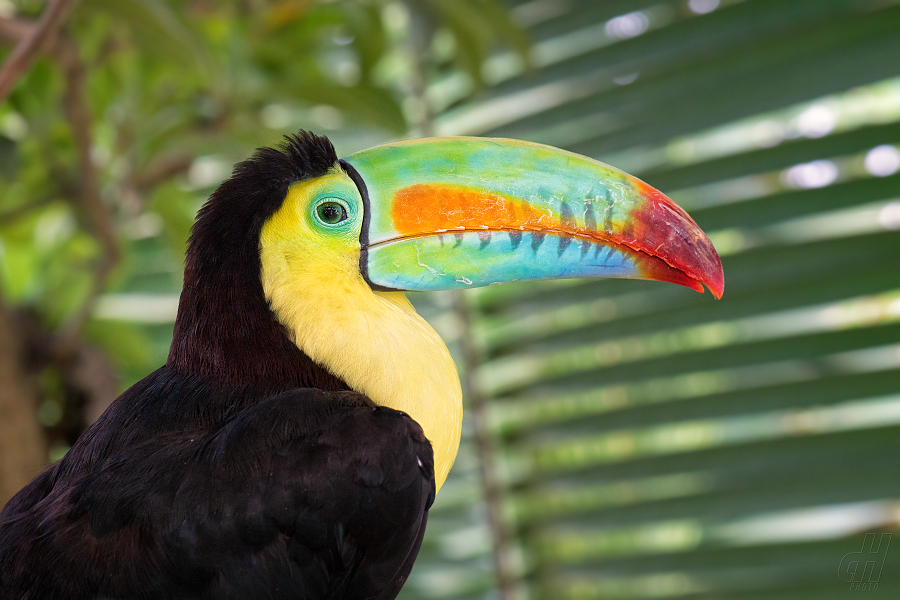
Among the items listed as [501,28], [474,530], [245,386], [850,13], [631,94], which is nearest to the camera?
[245,386]

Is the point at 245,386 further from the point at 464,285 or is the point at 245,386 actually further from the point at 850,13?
the point at 850,13

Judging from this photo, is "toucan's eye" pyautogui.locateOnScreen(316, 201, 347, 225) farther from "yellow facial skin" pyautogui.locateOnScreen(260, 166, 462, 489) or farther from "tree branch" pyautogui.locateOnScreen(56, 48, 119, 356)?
"tree branch" pyautogui.locateOnScreen(56, 48, 119, 356)

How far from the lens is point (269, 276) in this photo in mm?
1236

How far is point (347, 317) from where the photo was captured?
1.22m

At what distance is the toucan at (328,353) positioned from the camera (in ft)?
3.49

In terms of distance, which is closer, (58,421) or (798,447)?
(58,421)

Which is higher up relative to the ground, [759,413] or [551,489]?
[759,413]

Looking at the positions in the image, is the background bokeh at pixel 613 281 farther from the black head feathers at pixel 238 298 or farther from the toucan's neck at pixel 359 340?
the toucan's neck at pixel 359 340

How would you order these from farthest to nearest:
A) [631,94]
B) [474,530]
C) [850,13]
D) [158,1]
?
[474,530]
[631,94]
[850,13]
[158,1]

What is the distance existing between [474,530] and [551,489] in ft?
0.85

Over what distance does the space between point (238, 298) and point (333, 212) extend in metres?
0.18

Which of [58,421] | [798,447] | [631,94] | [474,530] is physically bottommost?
[474,530]

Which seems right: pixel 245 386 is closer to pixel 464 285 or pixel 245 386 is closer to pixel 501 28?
pixel 464 285

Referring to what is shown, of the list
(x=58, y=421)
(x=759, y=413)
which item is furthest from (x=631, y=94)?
(x=58, y=421)
